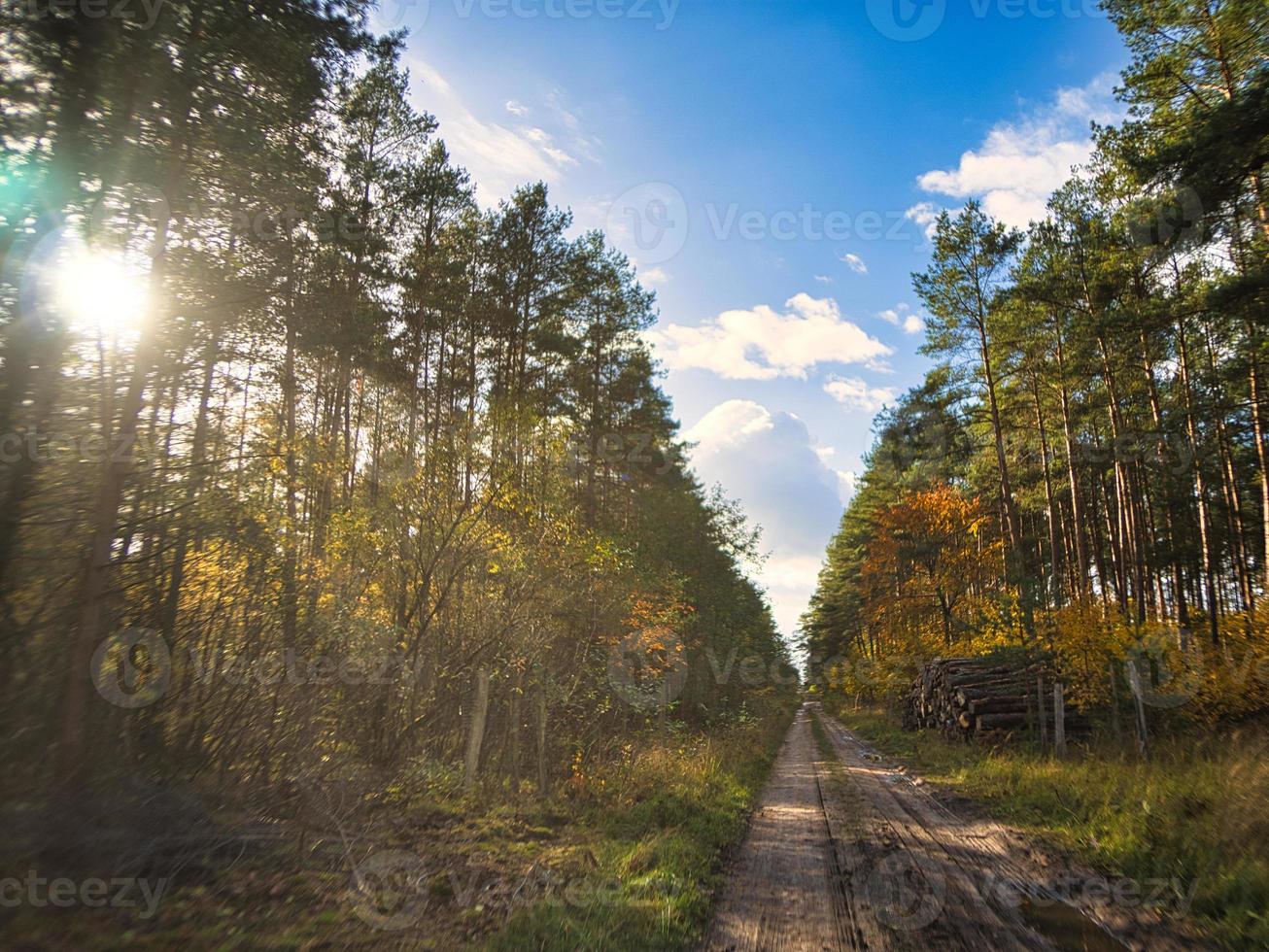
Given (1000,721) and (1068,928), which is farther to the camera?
(1000,721)

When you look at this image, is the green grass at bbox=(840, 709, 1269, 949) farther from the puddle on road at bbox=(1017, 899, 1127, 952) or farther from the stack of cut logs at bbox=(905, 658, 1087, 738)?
the stack of cut logs at bbox=(905, 658, 1087, 738)

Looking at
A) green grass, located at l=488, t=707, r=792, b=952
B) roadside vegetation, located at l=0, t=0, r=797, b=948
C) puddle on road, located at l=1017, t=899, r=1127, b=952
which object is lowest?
green grass, located at l=488, t=707, r=792, b=952

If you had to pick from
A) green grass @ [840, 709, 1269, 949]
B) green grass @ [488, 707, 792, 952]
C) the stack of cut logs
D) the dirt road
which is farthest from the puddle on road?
the stack of cut logs

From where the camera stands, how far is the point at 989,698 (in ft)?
57.3

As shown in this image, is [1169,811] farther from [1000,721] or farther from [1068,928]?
[1000,721]

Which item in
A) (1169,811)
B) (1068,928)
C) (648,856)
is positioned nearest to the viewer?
(1068,928)

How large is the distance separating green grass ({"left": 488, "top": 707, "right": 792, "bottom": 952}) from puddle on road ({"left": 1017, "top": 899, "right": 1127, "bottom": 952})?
8.71ft

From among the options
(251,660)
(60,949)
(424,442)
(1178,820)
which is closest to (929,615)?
(1178,820)

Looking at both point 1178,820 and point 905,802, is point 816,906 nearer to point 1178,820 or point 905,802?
point 1178,820

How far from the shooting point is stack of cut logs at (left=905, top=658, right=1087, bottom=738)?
1585 cm

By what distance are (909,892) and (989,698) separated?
1356 centimetres

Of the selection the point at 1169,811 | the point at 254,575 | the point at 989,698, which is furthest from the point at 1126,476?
the point at 254,575

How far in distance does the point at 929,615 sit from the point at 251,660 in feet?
94.0

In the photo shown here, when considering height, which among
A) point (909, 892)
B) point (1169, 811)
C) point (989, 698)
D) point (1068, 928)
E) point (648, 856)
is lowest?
point (648, 856)
